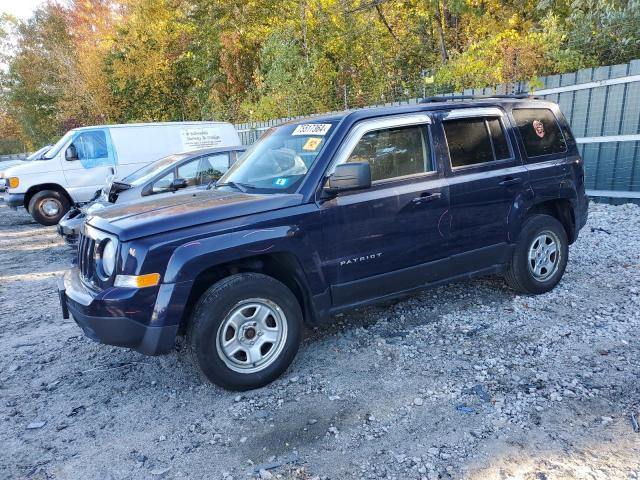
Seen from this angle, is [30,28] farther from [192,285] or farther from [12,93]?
[192,285]

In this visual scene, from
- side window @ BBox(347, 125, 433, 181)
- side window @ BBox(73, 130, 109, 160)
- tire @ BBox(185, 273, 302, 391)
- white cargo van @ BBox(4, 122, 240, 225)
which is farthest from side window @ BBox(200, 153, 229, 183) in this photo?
tire @ BBox(185, 273, 302, 391)

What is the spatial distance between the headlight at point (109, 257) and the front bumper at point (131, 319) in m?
0.15

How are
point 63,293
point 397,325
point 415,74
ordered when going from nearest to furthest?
point 63,293
point 397,325
point 415,74

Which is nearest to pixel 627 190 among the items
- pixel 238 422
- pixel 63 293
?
pixel 238 422

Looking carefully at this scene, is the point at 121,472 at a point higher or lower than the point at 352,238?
lower

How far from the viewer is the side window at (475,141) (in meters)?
4.12

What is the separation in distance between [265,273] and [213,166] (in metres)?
4.85

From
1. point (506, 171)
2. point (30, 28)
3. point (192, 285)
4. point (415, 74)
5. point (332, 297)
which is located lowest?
point (332, 297)

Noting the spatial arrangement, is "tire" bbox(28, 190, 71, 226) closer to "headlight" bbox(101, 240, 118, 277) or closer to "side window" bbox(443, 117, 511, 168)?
"headlight" bbox(101, 240, 118, 277)

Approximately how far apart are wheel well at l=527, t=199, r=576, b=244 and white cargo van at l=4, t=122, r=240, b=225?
8.98 metres

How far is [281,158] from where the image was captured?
157 inches

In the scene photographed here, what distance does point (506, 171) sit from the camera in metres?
4.35

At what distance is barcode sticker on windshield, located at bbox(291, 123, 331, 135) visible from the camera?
3801 millimetres

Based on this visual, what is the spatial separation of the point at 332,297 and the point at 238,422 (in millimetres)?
1109
